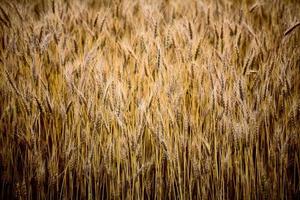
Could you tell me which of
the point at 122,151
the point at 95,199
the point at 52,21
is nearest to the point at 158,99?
the point at 122,151

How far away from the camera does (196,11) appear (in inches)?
78.4

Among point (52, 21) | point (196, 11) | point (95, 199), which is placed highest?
point (196, 11)

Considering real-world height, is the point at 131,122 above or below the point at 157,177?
above

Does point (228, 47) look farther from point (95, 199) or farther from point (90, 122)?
point (95, 199)

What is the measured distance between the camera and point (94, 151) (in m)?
0.91

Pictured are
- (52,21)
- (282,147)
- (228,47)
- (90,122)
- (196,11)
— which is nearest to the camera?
(282,147)

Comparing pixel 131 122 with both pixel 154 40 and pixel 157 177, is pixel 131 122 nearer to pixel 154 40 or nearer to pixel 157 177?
pixel 157 177

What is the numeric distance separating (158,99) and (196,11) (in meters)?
1.22

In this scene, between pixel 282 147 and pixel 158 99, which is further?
pixel 158 99

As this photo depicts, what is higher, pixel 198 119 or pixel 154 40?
pixel 154 40

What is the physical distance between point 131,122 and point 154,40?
51 cm

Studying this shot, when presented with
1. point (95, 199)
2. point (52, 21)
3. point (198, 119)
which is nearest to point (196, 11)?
point (52, 21)

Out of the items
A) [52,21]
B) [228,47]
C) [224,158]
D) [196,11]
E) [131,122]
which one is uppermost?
[196,11]

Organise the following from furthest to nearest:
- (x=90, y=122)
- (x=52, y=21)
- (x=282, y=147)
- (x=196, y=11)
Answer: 1. (x=196, y=11)
2. (x=52, y=21)
3. (x=90, y=122)
4. (x=282, y=147)
